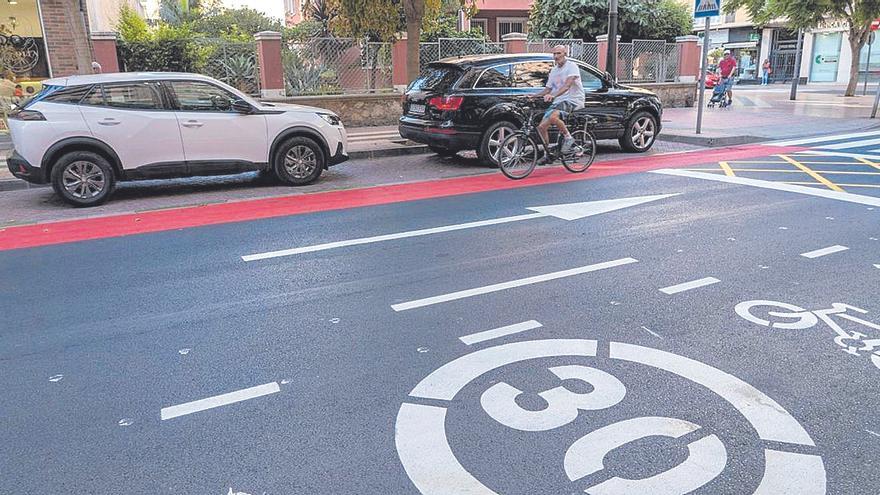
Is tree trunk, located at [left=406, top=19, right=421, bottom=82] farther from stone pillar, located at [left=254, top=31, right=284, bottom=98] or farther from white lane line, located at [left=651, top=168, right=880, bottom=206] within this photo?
white lane line, located at [left=651, top=168, right=880, bottom=206]

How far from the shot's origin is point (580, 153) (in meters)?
10.6

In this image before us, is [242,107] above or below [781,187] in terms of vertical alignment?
above

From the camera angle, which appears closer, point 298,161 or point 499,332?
point 499,332

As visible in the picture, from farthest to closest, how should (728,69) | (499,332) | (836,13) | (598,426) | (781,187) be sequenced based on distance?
(836,13) < (728,69) < (781,187) < (499,332) < (598,426)

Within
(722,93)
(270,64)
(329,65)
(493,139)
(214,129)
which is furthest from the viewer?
(722,93)

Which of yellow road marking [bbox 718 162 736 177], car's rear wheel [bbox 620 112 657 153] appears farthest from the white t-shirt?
car's rear wheel [bbox 620 112 657 153]

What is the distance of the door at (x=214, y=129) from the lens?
365 inches

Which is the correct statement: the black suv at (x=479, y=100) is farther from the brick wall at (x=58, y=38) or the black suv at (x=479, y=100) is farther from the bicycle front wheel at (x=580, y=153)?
A: the brick wall at (x=58, y=38)

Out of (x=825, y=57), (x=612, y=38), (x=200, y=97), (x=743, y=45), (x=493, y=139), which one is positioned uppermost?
(x=743, y=45)

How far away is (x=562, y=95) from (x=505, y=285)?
577 cm

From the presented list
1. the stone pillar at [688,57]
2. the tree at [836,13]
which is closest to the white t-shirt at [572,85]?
the stone pillar at [688,57]

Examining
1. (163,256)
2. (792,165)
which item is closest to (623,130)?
(792,165)

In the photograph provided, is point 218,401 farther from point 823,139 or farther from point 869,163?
point 823,139

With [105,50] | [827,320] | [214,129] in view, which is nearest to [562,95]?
[214,129]
